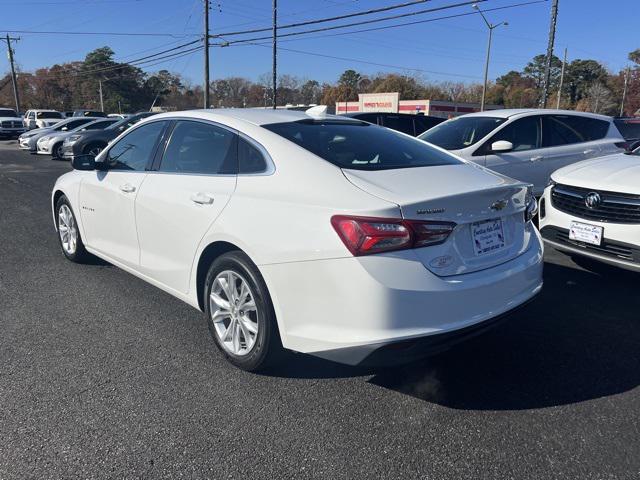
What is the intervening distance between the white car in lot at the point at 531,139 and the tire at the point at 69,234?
192 inches

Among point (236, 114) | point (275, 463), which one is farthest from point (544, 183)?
point (275, 463)

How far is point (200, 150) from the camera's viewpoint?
3.61 metres

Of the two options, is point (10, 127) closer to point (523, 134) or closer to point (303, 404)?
point (523, 134)

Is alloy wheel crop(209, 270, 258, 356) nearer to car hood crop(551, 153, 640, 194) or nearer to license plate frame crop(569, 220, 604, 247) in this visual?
license plate frame crop(569, 220, 604, 247)

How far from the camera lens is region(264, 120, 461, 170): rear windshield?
310 cm

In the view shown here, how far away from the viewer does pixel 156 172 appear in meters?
3.85

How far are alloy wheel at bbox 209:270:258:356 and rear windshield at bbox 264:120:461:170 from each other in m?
0.92

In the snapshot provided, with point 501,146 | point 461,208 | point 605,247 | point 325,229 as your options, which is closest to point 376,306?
point 325,229

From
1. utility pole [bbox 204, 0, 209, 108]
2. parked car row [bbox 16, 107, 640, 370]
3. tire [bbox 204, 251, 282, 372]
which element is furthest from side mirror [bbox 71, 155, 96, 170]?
utility pole [bbox 204, 0, 209, 108]

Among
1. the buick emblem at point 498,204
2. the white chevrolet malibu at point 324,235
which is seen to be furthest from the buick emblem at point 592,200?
the buick emblem at point 498,204

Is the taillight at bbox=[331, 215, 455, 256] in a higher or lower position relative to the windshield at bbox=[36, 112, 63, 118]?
lower

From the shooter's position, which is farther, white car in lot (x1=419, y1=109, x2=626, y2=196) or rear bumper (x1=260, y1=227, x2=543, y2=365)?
white car in lot (x1=419, y1=109, x2=626, y2=196)

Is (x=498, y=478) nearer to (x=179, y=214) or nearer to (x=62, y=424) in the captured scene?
(x=62, y=424)

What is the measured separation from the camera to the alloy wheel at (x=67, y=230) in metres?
5.18
